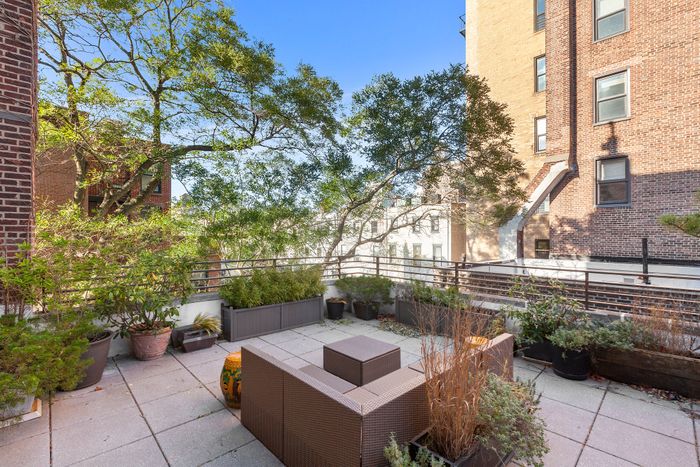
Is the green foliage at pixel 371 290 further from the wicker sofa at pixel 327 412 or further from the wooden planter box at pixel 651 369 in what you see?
the wicker sofa at pixel 327 412

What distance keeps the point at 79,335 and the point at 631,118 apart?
13.5 metres

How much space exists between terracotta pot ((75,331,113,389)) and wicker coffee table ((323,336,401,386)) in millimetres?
2701

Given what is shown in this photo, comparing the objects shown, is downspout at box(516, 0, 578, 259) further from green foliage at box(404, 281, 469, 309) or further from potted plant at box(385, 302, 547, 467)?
potted plant at box(385, 302, 547, 467)

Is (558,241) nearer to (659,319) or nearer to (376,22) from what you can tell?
(659,319)

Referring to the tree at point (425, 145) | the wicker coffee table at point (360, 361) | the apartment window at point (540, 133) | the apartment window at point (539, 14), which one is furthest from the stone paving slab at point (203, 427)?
the apartment window at point (539, 14)

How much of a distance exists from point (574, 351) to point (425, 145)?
19.4ft

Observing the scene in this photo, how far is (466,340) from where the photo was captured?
2.13 m

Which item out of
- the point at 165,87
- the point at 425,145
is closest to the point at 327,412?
the point at 425,145

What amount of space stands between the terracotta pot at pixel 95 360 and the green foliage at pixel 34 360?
0.39 metres

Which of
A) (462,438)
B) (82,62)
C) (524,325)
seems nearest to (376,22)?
(82,62)

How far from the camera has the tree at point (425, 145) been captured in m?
8.05

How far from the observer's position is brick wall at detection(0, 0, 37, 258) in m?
3.54

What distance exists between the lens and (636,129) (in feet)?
30.8

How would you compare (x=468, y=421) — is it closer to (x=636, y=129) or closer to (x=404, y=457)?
(x=404, y=457)
